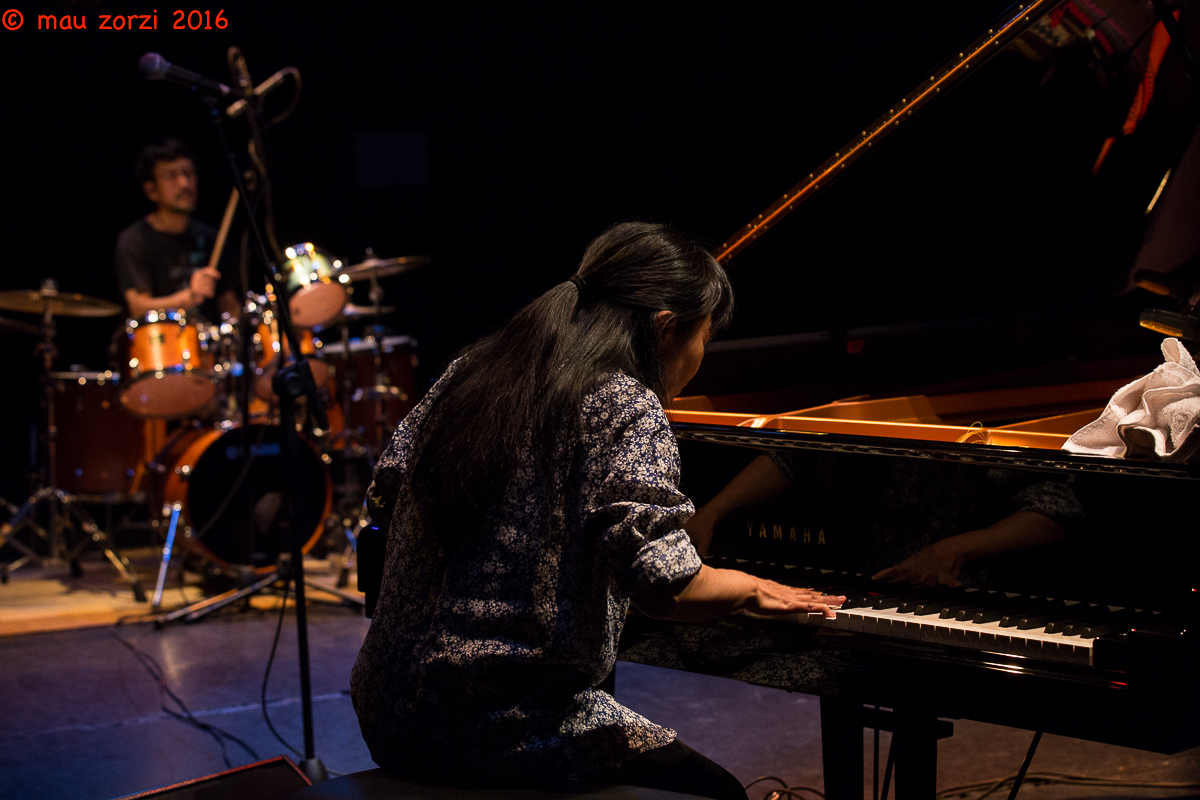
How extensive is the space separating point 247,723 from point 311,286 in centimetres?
217

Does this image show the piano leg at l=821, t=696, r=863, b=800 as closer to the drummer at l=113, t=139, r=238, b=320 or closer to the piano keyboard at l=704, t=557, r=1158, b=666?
the piano keyboard at l=704, t=557, r=1158, b=666

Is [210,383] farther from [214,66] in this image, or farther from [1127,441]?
[1127,441]

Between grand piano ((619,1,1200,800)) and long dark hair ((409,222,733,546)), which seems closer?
long dark hair ((409,222,733,546))

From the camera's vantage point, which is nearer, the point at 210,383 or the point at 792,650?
the point at 792,650

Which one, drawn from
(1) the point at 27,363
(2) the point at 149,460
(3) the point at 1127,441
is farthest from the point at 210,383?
(3) the point at 1127,441

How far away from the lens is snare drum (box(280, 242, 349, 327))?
4.74m

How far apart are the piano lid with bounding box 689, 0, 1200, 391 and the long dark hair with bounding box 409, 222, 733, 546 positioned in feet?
2.95

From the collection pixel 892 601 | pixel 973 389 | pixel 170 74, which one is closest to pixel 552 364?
pixel 892 601

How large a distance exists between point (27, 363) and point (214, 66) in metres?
2.34

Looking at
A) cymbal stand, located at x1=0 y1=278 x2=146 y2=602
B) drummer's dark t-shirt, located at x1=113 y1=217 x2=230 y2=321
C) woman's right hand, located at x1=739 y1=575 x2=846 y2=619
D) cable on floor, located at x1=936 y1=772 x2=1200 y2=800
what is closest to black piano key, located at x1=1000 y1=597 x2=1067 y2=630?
woman's right hand, located at x1=739 y1=575 x2=846 y2=619

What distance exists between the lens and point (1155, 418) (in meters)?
1.65

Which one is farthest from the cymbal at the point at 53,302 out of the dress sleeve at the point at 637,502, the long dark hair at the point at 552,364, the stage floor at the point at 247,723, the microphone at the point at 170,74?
the dress sleeve at the point at 637,502

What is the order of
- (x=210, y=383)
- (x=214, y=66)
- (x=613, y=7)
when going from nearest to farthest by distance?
(x=210, y=383), (x=613, y=7), (x=214, y=66)

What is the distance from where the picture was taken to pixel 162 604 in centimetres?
502
